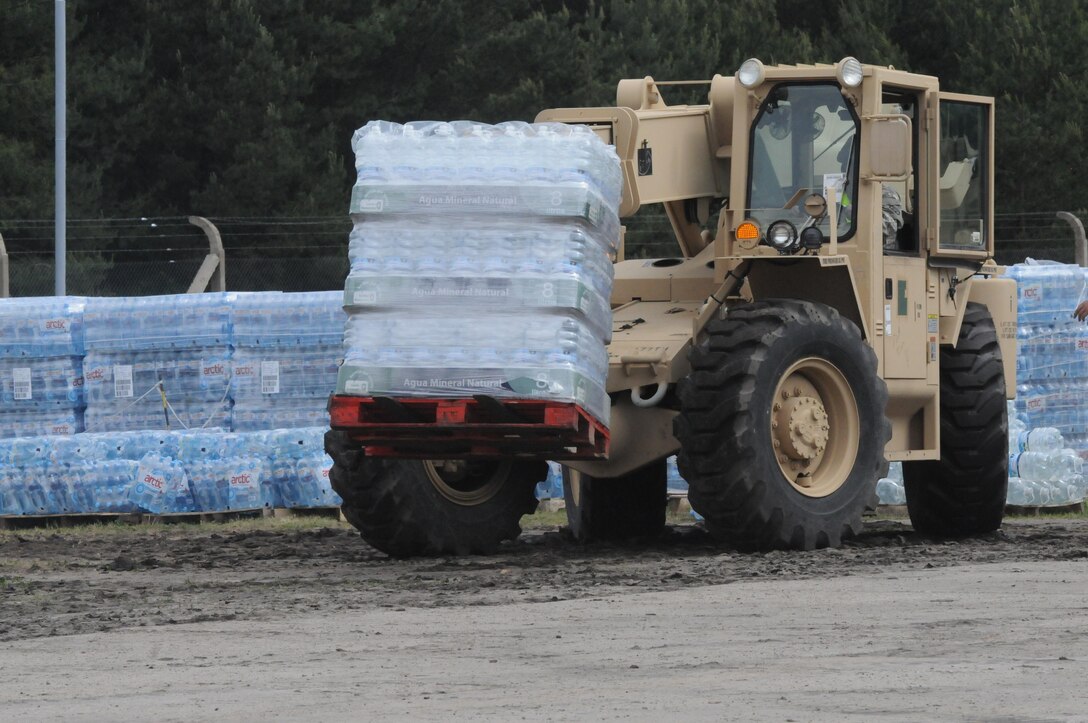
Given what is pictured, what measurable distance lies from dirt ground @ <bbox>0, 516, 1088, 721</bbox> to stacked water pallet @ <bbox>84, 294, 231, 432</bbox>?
3.40m

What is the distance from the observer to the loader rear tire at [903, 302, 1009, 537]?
14.5 meters

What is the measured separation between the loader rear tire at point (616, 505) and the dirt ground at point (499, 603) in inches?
7.2

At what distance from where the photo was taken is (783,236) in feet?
42.9

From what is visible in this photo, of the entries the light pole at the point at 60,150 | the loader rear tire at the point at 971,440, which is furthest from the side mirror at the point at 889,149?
the light pole at the point at 60,150

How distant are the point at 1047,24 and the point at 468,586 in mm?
30992

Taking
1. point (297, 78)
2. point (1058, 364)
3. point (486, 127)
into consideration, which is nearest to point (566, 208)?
point (486, 127)

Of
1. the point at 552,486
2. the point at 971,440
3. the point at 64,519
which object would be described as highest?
the point at 971,440

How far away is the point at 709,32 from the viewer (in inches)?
1636

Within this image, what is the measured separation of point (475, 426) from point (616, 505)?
11.5 ft

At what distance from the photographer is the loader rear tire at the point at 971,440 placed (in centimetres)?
1450

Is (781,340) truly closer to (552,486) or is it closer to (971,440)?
(971,440)

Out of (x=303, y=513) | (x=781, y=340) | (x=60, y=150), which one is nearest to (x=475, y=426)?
(x=781, y=340)

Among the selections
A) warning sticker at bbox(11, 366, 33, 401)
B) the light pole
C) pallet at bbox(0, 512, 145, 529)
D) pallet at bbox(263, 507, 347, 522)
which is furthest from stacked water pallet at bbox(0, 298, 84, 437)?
the light pole

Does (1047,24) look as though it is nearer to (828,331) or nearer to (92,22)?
(92,22)
